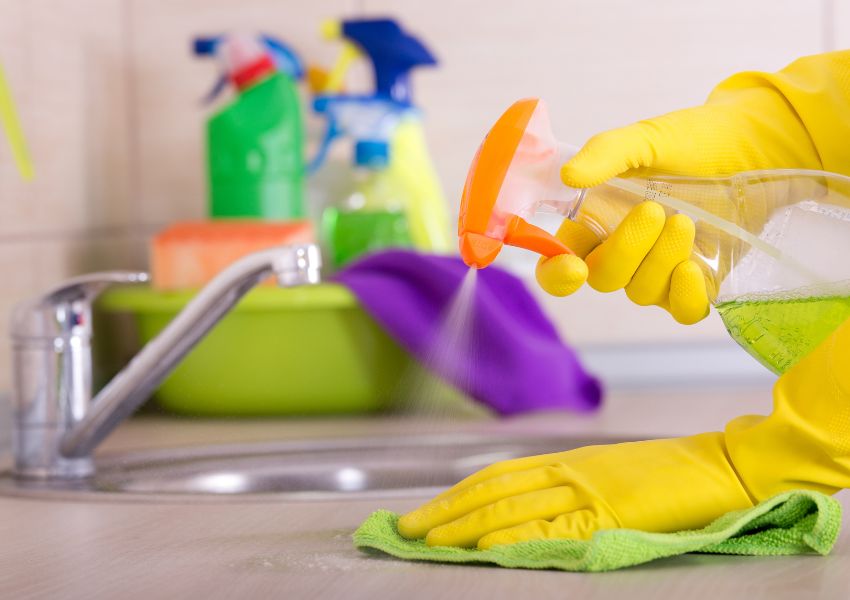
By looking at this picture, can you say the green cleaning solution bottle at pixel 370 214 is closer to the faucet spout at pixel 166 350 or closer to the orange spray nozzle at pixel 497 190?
the faucet spout at pixel 166 350

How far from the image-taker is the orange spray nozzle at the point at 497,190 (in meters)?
0.61

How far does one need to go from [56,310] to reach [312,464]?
26 cm

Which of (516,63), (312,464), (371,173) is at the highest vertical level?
(516,63)

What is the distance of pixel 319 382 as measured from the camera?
4.38 ft

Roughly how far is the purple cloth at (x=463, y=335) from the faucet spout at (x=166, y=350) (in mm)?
362

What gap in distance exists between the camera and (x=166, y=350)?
94cm

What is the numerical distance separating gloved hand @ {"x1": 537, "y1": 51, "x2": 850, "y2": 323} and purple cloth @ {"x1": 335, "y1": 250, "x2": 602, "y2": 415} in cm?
56

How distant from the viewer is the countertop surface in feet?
1.94

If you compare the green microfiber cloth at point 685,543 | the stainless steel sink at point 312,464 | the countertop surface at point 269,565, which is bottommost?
the stainless steel sink at point 312,464

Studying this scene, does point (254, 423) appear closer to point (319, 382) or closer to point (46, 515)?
point (319, 382)

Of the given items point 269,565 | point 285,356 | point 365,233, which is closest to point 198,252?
point 285,356

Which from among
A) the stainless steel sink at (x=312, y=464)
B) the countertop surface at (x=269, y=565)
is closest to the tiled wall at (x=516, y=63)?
the stainless steel sink at (x=312, y=464)

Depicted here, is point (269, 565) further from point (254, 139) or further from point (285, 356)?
point (254, 139)

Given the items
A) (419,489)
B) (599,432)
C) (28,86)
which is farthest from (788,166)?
(28,86)
